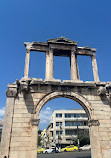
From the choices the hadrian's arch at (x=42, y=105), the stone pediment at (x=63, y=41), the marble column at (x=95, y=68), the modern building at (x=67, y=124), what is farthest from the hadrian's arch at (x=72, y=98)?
the modern building at (x=67, y=124)

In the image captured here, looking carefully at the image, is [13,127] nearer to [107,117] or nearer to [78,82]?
[78,82]

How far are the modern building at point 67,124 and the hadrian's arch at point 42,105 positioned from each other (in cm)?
3711

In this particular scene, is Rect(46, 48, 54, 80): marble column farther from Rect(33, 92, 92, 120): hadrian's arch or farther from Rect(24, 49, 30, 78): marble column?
Rect(24, 49, 30, 78): marble column

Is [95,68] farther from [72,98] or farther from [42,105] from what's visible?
[42,105]

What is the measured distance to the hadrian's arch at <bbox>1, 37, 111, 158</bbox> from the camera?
32.4 ft

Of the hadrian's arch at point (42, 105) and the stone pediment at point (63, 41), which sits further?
the stone pediment at point (63, 41)

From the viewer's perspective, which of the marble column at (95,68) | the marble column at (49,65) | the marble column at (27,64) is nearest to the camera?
the marble column at (27,64)

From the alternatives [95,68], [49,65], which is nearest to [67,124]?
[95,68]

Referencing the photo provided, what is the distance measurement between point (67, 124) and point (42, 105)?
40.9m

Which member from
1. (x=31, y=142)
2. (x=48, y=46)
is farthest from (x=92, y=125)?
(x=48, y=46)

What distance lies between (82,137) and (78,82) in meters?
33.7

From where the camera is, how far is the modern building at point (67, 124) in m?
46.4

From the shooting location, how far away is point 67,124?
49.3m

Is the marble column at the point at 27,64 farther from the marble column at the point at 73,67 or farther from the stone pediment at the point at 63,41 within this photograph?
the marble column at the point at 73,67
